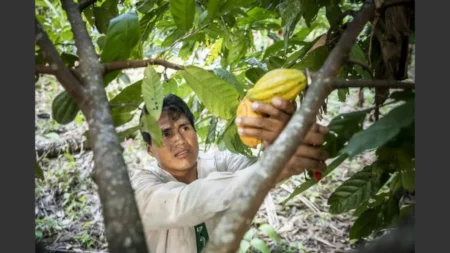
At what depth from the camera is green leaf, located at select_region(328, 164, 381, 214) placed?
978 mm

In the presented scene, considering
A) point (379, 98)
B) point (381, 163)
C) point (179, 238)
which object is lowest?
point (179, 238)

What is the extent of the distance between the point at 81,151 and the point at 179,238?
67cm

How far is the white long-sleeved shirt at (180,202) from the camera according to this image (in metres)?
0.84

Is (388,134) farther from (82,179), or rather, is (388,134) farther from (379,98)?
(82,179)

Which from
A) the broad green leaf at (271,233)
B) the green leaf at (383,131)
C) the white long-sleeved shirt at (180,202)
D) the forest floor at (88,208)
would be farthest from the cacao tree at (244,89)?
the broad green leaf at (271,233)

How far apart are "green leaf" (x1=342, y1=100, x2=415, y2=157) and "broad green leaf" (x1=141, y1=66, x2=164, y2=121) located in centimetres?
31

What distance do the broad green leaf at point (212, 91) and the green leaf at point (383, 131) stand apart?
369 mm

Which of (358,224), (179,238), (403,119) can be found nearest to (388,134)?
(403,119)

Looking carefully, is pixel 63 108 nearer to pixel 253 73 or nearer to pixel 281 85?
pixel 281 85

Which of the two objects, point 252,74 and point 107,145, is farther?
point 252,74

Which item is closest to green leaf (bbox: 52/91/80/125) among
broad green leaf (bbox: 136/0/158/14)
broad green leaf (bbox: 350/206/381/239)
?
broad green leaf (bbox: 136/0/158/14)

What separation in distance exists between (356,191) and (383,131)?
38cm

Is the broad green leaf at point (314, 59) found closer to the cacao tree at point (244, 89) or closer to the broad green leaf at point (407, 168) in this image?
the cacao tree at point (244, 89)

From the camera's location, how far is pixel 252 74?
1214mm
